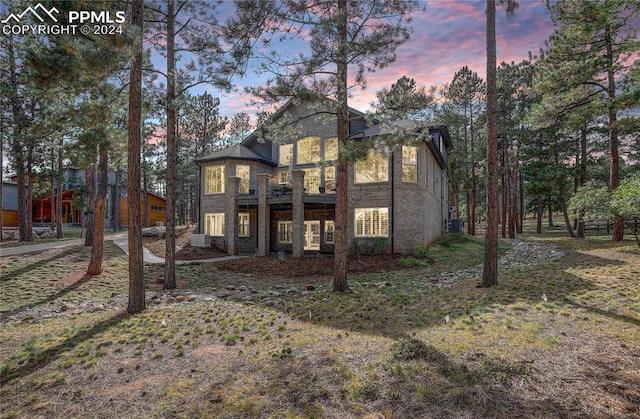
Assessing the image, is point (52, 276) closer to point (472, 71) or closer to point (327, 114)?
point (327, 114)

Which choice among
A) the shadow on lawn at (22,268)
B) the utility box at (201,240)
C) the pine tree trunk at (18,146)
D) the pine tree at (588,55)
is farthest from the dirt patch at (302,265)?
the pine tree trunk at (18,146)

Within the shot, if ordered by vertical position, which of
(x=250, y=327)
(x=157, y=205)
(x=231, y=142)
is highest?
(x=231, y=142)

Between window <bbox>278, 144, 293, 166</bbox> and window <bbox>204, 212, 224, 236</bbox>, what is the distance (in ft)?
17.4

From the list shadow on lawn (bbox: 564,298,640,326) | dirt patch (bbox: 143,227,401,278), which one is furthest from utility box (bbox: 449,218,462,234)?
shadow on lawn (bbox: 564,298,640,326)

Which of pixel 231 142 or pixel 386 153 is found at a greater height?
pixel 231 142

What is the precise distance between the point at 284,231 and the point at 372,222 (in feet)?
20.4

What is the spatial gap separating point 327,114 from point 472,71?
30219mm

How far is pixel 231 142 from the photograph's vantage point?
4178 centimetres

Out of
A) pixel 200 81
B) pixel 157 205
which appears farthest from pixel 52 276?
pixel 157 205

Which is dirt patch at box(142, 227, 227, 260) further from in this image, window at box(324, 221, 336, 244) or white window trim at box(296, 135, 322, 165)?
white window trim at box(296, 135, 322, 165)

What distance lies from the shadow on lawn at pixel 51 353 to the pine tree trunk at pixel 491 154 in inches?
379

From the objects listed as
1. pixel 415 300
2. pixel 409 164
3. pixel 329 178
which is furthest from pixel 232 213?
pixel 415 300

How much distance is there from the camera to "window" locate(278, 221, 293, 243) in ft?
66.0

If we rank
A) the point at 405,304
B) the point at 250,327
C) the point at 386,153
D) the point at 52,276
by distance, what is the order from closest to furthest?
the point at 250,327 < the point at 405,304 < the point at 386,153 < the point at 52,276
